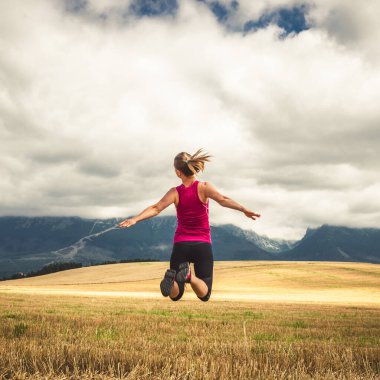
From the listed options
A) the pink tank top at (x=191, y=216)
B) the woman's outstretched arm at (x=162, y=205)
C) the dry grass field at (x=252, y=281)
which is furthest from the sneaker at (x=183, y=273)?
the dry grass field at (x=252, y=281)

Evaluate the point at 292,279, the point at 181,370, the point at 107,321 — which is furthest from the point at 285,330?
the point at 292,279

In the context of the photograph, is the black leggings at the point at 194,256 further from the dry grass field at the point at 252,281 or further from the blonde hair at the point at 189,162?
the dry grass field at the point at 252,281

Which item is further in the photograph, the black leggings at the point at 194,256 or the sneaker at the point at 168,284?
A: the black leggings at the point at 194,256

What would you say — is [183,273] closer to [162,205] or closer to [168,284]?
[168,284]

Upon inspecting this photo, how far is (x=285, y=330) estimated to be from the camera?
542 inches

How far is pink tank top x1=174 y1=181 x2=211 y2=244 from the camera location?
24.8ft

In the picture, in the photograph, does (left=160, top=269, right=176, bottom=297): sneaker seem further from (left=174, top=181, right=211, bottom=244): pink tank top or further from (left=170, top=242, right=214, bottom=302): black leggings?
(left=174, top=181, right=211, bottom=244): pink tank top

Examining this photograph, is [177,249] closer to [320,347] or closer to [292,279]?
[320,347]

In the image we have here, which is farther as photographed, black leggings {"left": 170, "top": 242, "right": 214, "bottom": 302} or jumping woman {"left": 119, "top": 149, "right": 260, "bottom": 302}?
black leggings {"left": 170, "top": 242, "right": 214, "bottom": 302}

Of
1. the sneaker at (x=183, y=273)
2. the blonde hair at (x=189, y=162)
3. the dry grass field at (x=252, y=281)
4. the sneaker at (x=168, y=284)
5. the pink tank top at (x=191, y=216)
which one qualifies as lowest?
the dry grass field at (x=252, y=281)

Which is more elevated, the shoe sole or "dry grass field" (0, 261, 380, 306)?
the shoe sole

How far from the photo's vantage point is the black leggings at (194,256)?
7.66m

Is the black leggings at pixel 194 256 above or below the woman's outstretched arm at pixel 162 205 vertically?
below

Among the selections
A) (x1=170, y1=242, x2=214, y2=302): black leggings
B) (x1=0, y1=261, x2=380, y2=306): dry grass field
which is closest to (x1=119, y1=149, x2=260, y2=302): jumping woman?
(x1=170, y1=242, x2=214, y2=302): black leggings
